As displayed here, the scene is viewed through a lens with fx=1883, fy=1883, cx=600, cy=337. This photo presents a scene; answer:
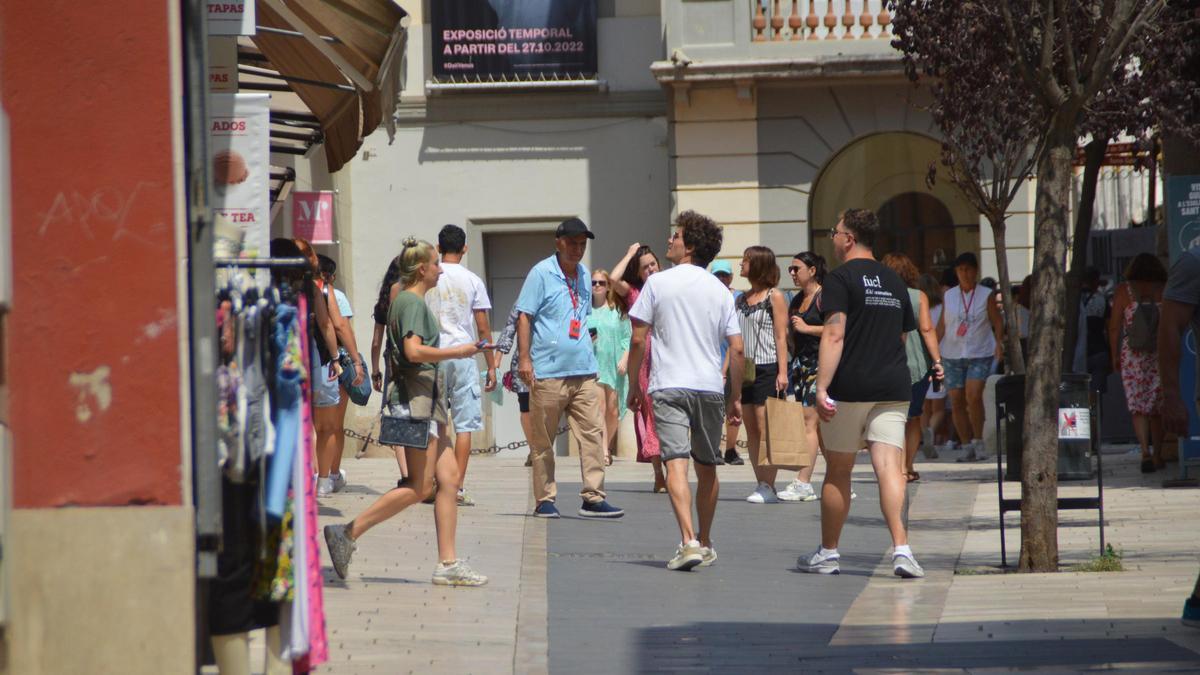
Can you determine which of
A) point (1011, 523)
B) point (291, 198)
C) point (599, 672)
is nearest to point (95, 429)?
point (599, 672)

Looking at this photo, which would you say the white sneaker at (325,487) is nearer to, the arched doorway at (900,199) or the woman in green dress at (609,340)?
the woman in green dress at (609,340)

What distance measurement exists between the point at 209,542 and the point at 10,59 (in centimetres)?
158

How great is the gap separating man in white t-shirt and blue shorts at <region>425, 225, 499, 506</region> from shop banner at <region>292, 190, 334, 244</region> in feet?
20.6

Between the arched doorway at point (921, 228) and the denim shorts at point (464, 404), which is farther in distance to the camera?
the arched doorway at point (921, 228)

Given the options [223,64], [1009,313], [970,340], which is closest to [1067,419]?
[223,64]

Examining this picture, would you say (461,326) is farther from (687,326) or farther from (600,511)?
(687,326)

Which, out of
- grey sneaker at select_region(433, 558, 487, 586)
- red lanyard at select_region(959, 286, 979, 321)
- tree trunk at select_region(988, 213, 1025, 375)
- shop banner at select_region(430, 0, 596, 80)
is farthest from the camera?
shop banner at select_region(430, 0, 596, 80)

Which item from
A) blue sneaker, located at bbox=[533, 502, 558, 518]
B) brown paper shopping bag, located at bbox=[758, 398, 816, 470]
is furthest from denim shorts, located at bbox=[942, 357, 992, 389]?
blue sneaker, located at bbox=[533, 502, 558, 518]

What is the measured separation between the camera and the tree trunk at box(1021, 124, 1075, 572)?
9383 mm

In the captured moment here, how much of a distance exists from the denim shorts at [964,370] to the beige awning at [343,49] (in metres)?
7.36

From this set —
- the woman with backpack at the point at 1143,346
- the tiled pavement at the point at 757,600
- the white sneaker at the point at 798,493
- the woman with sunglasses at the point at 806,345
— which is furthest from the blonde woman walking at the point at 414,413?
the woman with backpack at the point at 1143,346

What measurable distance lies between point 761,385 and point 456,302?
8.61 ft

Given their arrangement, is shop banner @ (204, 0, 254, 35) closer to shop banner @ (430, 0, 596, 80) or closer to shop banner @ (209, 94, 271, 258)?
shop banner @ (209, 94, 271, 258)

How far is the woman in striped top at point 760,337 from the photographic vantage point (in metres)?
13.6
